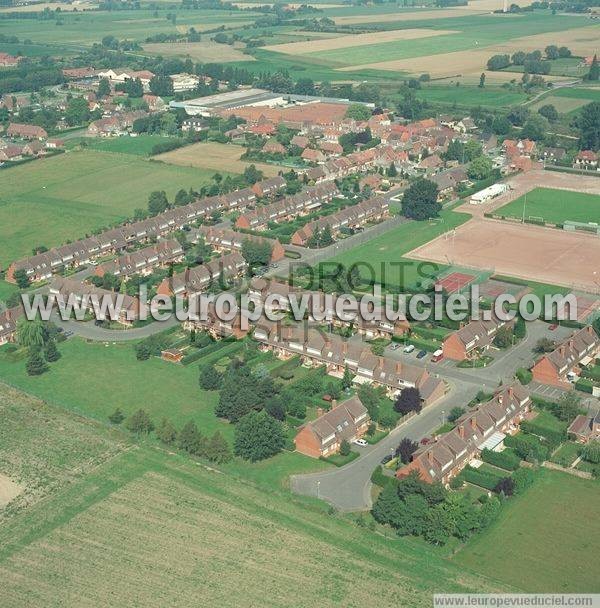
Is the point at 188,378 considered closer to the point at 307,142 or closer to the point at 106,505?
the point at 106,505

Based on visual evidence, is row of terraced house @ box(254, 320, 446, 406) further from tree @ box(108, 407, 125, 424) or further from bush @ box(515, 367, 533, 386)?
tree @ box(108, 407, 125, 424)

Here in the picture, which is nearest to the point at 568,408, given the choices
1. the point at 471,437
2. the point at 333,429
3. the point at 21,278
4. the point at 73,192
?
the point at 471,437

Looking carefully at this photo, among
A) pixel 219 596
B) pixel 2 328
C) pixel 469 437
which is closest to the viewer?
pixel 219 596

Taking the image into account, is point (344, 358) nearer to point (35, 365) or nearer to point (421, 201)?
point (35, 365)

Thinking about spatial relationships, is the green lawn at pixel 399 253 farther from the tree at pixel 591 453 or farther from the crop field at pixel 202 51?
the crop field at pixel 202 51

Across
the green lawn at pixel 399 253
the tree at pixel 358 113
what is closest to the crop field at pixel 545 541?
the green lawn at pixel 399 253

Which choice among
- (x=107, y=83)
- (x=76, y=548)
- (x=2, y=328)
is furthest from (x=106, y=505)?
(x=107, y=83)

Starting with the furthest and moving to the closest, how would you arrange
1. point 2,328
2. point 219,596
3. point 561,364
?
1. point 2,328
2. point 561,364
3. point 219,596
